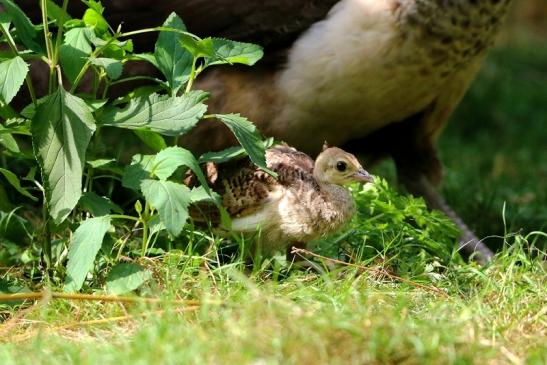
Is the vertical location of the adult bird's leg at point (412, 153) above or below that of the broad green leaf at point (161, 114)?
below

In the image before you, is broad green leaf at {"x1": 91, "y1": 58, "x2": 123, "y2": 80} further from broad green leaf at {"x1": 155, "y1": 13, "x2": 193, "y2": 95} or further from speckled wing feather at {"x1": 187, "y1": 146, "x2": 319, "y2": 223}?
speckled wing feather at {"x1": 187, "y1": 146, "x2": 319, "y2": 223}

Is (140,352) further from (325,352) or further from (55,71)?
(55,71)

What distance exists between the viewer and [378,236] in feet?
9.86

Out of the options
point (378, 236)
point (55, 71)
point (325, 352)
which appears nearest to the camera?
point (325, 352)

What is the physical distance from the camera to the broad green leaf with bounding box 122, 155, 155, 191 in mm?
2508

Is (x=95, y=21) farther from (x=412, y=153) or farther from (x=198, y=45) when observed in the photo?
(x=412, y=153)

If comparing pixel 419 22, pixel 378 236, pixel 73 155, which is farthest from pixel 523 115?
pixel 73 155

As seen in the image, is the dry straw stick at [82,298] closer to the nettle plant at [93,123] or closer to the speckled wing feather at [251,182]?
the nettle plant at [93,123]

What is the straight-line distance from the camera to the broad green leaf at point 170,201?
2.37 m

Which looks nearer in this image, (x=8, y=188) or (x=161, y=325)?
(x=161, y=325)

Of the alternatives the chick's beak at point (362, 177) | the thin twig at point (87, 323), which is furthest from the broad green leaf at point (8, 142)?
the chick's beak at point (362, 177)

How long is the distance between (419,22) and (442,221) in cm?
67

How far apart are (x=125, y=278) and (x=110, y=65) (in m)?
0.51

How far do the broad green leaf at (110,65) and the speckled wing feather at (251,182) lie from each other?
0.47 m
